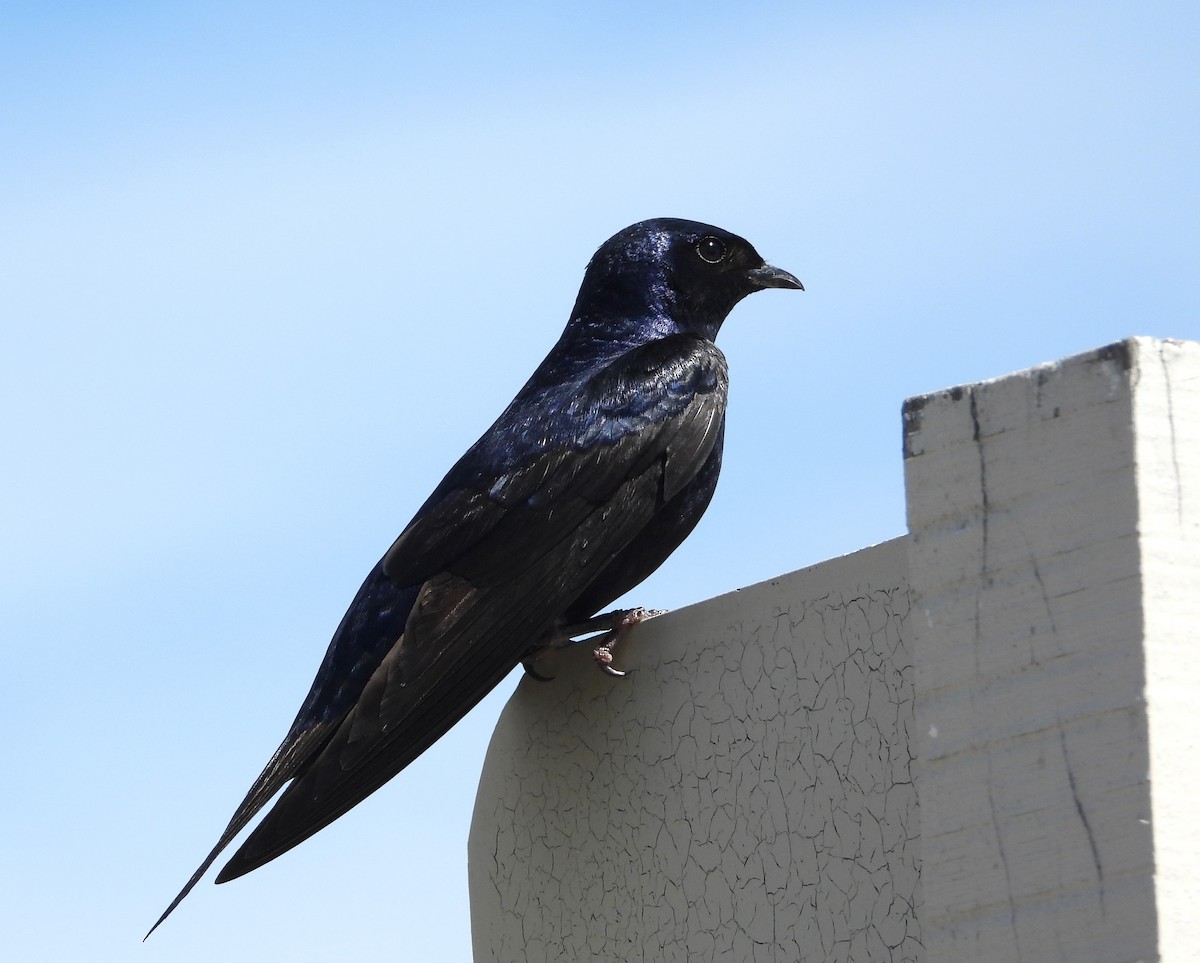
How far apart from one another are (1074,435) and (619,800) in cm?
205

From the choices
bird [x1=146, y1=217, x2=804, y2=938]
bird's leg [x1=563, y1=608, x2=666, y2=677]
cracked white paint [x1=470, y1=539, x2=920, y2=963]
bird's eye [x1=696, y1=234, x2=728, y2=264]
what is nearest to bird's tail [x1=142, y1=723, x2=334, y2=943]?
bird [x1=146, y1=217, x2=804, y2=938]

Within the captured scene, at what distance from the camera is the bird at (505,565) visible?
4977 millimetres

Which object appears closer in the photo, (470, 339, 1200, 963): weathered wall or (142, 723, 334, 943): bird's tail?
(470, 339, 1200, 963): weathered wall

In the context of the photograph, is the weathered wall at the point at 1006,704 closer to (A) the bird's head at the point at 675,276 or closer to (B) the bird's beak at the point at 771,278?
(A) the bird's head at the point at 675,276

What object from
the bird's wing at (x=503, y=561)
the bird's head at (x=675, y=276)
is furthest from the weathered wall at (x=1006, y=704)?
the bird's head at (x=675, y=276)

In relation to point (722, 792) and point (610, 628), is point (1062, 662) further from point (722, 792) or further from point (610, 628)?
point (610, 628)

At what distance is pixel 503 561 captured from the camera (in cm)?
523

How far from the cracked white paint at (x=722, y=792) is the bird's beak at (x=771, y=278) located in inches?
86.2

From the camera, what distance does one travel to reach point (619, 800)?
180 inches

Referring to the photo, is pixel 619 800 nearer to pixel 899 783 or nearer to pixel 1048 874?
pixel 899 783

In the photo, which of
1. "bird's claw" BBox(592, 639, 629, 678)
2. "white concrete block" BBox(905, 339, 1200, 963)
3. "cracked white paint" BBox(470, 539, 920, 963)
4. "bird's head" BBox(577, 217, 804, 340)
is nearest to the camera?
"white concrete block" BBox(905, 339, 1200, 963)

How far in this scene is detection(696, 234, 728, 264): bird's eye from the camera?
672 centimetres

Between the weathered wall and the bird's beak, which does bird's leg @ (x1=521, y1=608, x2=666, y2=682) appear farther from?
the bird's beak

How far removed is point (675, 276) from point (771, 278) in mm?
416
